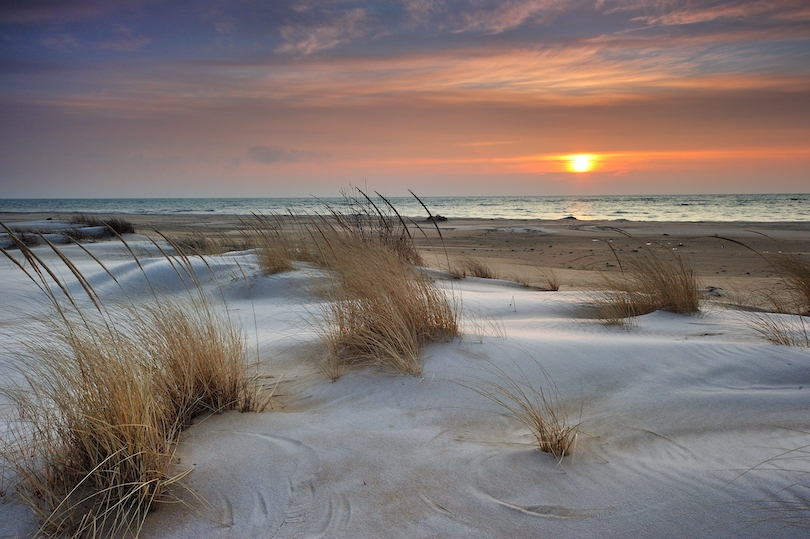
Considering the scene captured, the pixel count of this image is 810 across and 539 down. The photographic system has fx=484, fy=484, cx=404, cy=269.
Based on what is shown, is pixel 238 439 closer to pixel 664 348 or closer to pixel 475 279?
pixel 664 348

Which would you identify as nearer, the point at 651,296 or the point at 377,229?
the point at 651,296

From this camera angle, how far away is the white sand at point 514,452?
5.35 feet

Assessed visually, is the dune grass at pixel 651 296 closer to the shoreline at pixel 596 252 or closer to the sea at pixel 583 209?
the shoreline at pixel 596 252

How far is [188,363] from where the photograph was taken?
94.0 inches

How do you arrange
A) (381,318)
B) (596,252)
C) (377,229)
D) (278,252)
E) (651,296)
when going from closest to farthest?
(381,318) → (651,296) → (278,252) → (377,229) → (596,252)

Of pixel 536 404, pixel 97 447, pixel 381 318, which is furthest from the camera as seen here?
pixel 381 318

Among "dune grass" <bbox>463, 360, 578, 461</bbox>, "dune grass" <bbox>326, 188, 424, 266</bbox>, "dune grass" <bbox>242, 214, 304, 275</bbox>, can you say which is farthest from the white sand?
"dune grass" <bbox>242, 214, 304, 275</bbox>

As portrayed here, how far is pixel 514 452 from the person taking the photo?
2.02 meters

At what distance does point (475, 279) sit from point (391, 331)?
14.8 feet

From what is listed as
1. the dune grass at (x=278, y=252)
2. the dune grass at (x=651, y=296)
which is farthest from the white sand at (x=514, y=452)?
the dune grass at (x=278, y=252)

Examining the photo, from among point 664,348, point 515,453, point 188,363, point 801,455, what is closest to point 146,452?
point 188,363

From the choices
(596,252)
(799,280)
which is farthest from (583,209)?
(799,280)

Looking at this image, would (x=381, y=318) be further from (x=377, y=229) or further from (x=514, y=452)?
(x=377, y=229)

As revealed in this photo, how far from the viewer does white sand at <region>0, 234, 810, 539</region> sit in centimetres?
163
